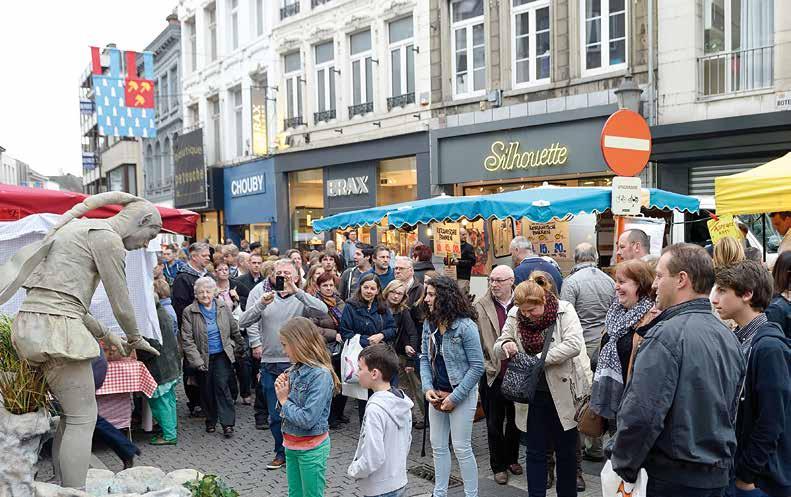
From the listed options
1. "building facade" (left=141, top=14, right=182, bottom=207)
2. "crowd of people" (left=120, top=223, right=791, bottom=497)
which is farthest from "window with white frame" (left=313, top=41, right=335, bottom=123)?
"crowd of people" (left=120, top=223, right=791, bottom=497)

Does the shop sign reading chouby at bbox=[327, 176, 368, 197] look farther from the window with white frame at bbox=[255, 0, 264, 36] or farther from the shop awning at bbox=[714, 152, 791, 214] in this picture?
the shop awning at bbox=[714, 152, 791, 214]

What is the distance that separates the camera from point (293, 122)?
20.8 metres

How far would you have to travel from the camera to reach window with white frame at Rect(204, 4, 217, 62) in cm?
2611

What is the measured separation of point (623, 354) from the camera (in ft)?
12.8

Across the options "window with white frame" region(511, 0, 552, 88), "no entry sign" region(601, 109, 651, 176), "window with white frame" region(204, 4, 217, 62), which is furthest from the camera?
"window with white frame" region(204, 4, 217, 62)

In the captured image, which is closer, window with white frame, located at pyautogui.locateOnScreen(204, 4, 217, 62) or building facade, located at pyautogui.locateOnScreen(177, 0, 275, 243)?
building facade, located at pyautogui.locateOnScreen(177, 0, 275, 243)

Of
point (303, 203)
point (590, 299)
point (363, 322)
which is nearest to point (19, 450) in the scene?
point (363, 322)

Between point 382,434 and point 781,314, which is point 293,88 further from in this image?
point 781,314

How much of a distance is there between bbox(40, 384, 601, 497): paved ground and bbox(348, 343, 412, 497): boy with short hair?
1.68m

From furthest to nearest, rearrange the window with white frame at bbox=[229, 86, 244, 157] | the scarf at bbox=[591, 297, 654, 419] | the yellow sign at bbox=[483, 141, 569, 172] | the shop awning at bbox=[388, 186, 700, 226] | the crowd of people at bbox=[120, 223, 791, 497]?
the window with white frame at bbox=[229, 86, 244, 157]
the yellow sign at bbox=[483, 141, 569, 172]
the shop awning at bbox=[388, 186, 700, 226]
the scarf at bbox=[591, 297, 654, 419]
the crowd of people at bbox=[120, 223, 791, 497]

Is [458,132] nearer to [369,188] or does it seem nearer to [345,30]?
[369,188]

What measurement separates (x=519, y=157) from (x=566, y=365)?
10272 mm

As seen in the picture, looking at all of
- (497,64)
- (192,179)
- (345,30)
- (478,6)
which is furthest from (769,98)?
(192,179)

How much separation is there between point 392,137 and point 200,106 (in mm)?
12513
